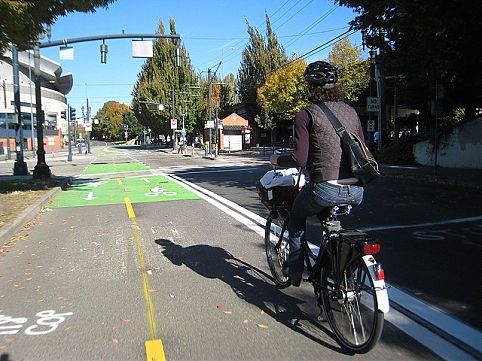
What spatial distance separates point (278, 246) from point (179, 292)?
1.19 meters

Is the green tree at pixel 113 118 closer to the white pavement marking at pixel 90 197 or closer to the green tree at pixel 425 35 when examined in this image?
the white pavement marking at pixel 90 197

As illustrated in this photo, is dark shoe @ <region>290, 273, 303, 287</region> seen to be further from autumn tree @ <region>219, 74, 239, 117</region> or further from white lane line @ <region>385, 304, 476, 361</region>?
autumn tree @ <region>219, 74, 239, 117</region>

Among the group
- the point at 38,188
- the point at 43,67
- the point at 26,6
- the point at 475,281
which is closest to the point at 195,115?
the point at 43,67

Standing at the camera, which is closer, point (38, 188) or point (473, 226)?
point (473, 226)

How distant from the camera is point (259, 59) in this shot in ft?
210

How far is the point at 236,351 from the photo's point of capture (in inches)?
141

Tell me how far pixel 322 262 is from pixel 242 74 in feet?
215

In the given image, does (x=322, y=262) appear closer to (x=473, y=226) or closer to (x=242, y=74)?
→ (x=473, y=226)

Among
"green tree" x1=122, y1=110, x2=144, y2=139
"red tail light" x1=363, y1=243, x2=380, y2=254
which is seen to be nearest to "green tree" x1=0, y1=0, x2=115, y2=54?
"red tail light" x1=363, y1=243, x2=380, y2=254

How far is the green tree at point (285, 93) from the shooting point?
180ft

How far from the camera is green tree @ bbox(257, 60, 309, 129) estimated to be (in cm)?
5478

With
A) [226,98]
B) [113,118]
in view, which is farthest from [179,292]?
[113,118]

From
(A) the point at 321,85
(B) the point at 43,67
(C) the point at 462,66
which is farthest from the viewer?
(B) the point at 43,67

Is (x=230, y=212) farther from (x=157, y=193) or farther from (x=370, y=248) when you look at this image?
(x=370, y=248)
